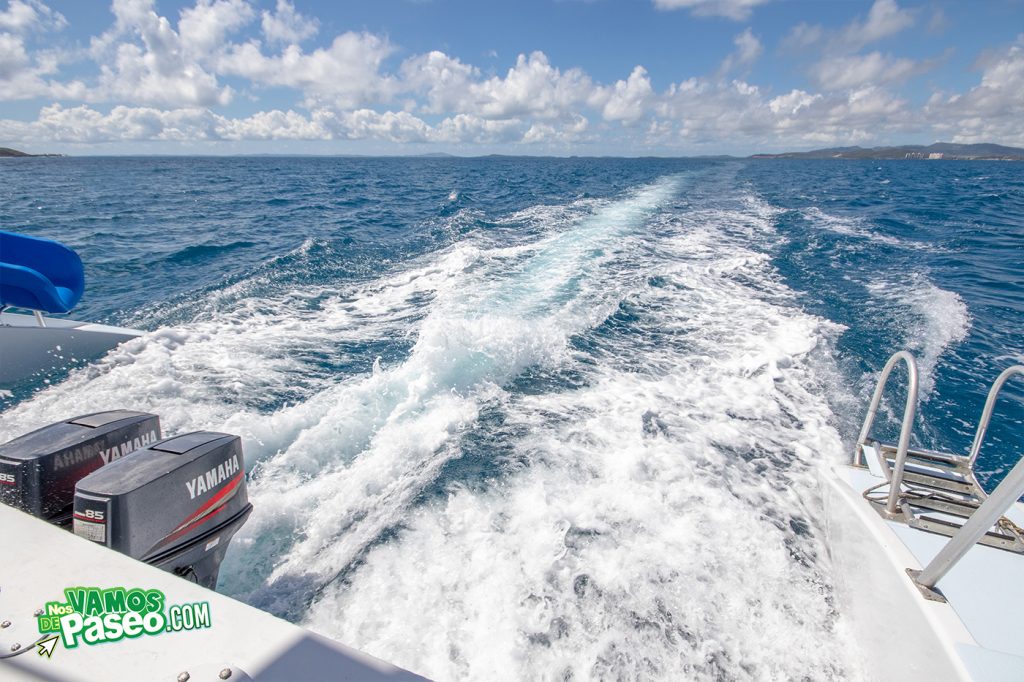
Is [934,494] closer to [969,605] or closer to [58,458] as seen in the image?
[969,605]

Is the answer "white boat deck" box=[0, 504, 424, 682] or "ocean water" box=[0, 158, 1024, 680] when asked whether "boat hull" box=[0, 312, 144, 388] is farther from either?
"white boat deck" box=[0, 504, 424, 682]

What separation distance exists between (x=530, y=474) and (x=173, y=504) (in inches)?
80.7

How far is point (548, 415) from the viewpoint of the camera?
4.00m

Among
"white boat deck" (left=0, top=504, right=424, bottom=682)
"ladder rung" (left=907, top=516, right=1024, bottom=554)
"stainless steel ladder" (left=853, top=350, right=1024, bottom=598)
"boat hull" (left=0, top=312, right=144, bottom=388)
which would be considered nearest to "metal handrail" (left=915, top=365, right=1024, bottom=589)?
"stainless steel ladder" (left=853, top=350, right=1024, bottom=598)

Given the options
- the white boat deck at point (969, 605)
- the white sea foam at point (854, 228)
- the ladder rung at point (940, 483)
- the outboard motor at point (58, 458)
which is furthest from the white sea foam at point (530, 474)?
A: the white sea foam at point (854, 228)

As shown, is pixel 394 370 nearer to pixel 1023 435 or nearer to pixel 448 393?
pixel 448 393

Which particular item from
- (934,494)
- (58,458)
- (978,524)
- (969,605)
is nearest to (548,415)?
(934,494)

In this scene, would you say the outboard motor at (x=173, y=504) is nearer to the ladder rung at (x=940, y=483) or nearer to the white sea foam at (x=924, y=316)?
the ladder rung at (x=940, y=483)

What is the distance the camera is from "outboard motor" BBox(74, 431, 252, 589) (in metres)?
1.68

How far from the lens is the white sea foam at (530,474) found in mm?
2213

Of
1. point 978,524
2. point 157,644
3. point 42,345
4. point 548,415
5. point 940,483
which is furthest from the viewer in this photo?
point 42,345

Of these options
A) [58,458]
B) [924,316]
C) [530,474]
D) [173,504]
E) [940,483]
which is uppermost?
[924,316]

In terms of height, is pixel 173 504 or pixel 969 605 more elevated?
pixel 173 504

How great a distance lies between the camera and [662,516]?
2.92 metres
